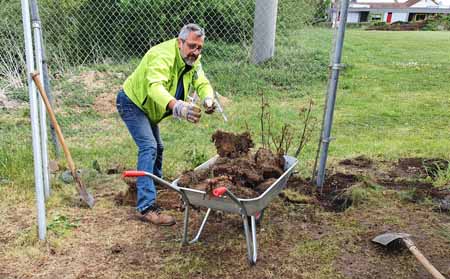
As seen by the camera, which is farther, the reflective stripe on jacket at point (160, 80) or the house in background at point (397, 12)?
the house in background at point (397, 12)

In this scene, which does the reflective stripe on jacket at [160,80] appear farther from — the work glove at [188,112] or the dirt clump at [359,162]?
the dirt clump at [359,162]

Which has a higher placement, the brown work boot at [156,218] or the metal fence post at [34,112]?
the metal fence post at [34,112]

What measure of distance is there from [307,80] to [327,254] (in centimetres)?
644

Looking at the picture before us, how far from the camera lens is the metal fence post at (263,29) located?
8090mm

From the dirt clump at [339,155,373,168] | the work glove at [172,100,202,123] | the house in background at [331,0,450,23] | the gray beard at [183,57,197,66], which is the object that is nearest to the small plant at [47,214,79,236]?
the work glove at [172,100,202,123]

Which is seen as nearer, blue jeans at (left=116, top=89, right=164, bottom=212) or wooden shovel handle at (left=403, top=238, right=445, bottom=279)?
wooden shovel handle at (left=403, top=238, right=445, bottom=279)

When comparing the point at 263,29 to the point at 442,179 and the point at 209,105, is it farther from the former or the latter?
the point at 209,105

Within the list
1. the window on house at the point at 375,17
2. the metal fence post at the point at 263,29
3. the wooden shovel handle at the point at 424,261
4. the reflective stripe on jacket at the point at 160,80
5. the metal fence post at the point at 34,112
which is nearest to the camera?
the wooden shovel handle at the point at 424,261

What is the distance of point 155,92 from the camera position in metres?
2.96

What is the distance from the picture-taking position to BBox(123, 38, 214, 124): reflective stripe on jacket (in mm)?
2990

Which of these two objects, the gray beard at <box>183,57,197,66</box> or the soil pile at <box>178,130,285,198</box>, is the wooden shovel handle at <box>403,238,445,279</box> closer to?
the soil pile at <box>178,130,285,198</box>

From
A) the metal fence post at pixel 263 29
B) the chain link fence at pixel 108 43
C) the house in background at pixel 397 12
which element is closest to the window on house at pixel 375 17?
the house in background at pixel 397 12

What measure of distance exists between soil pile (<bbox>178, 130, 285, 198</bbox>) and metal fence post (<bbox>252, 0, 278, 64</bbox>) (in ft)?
16.2

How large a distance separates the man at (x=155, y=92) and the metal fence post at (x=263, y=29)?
16.0 ft
